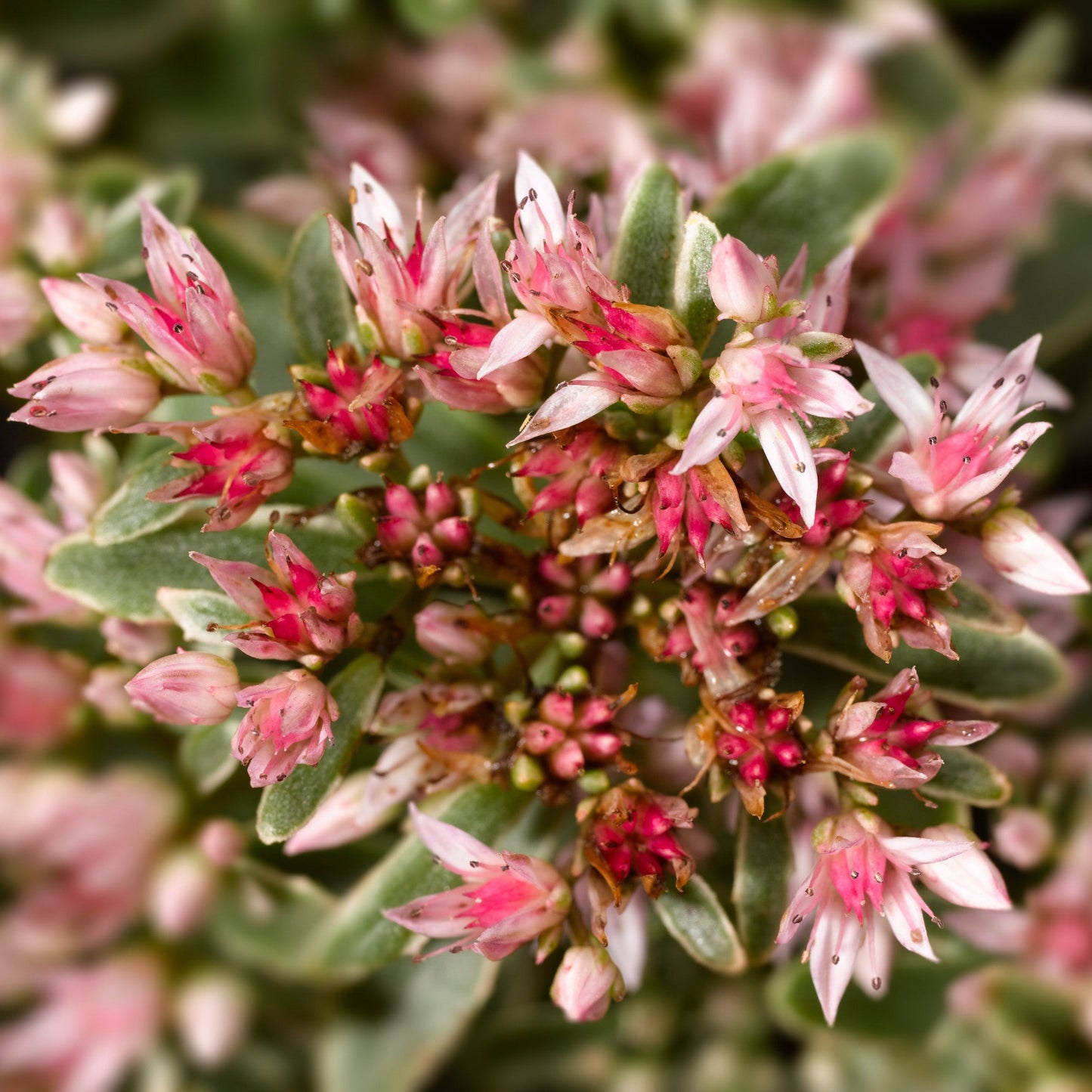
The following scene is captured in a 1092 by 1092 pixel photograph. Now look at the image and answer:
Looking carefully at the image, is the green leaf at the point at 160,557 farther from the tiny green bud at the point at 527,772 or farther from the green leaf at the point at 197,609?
the tiny green bud at the point at 527,772

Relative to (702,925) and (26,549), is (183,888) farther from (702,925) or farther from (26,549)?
(702,925)

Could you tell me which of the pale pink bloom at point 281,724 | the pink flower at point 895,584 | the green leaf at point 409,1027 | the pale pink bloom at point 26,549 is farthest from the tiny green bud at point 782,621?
the pale pink bloom at point 26,549

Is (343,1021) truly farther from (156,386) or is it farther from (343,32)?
(343,32)

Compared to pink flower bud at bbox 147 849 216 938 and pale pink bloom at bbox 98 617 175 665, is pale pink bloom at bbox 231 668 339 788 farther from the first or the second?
pink flower bud at bbox 147 849 216 938

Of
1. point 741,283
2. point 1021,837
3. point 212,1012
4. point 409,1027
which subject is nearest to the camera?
point 741,283

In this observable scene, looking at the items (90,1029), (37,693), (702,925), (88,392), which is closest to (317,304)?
(88,392)
